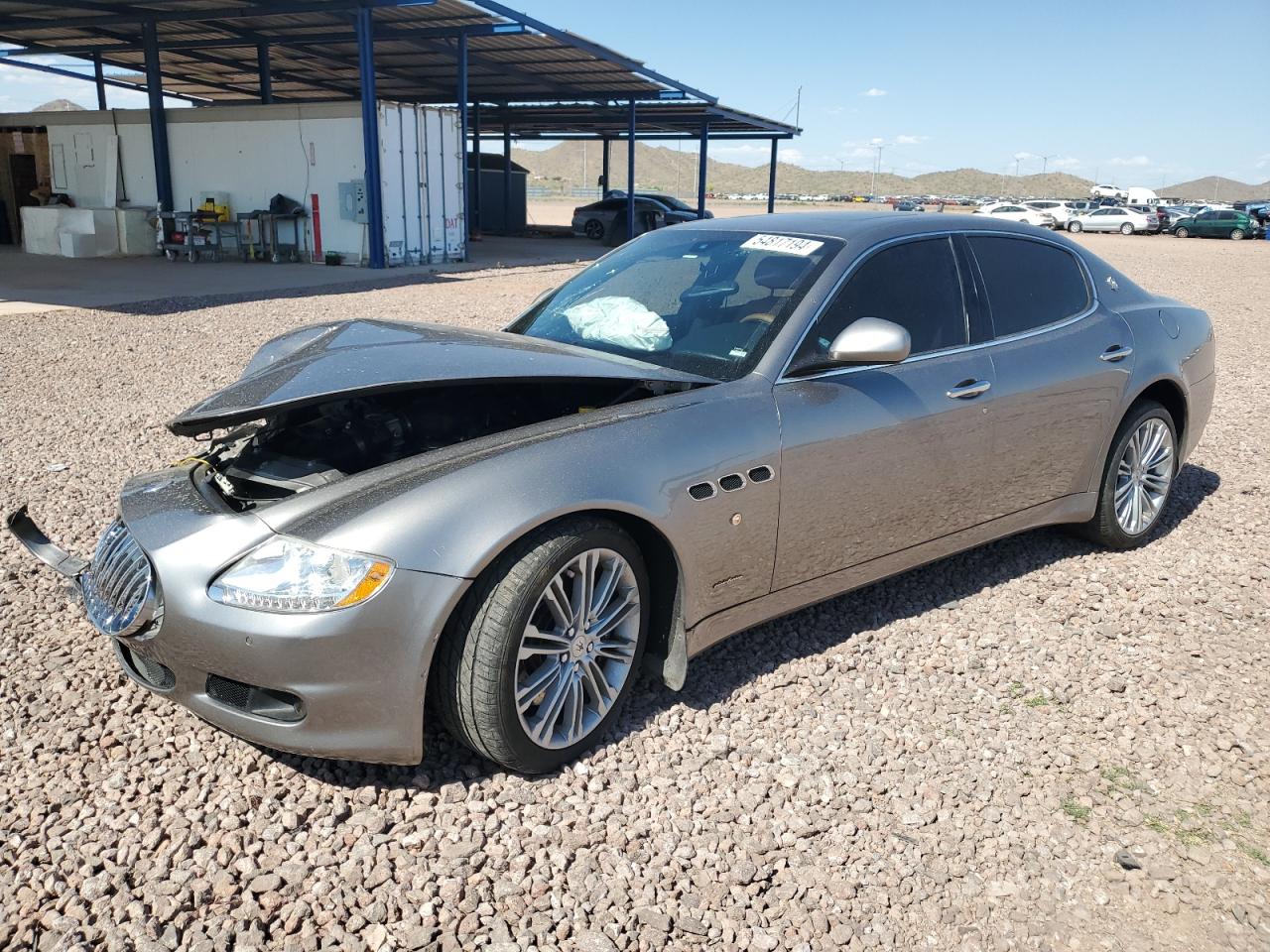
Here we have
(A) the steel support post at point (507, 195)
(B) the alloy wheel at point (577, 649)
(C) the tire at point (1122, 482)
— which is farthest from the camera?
(A) the steel support post at point (507, 195)

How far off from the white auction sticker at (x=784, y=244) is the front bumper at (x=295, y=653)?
6.43 ft

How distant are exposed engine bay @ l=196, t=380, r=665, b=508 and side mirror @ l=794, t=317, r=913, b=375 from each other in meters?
0.55

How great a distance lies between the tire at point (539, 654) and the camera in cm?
264

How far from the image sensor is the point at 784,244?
3859mm

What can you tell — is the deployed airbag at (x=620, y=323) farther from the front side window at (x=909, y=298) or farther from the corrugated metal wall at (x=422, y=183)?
the corrugated metal wall at (x=422, y=183)

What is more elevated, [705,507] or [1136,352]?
[1136,352]

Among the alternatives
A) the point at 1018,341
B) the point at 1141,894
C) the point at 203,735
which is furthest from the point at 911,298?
the point at 203,735

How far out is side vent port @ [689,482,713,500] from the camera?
2982 mm

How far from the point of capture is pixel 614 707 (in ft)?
9.98

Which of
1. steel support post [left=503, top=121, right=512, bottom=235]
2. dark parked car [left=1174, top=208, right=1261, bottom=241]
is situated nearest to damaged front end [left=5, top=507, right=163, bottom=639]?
steel support post [left=503, top=121, right=512, bottom=235]

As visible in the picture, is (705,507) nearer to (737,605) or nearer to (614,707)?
(737,605)

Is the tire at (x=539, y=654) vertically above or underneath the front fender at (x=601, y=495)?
underneath

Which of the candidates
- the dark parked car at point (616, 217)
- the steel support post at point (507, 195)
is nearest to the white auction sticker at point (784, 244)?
the dark parked car at point (616, 217)

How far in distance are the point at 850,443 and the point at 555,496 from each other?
1.19 metres
